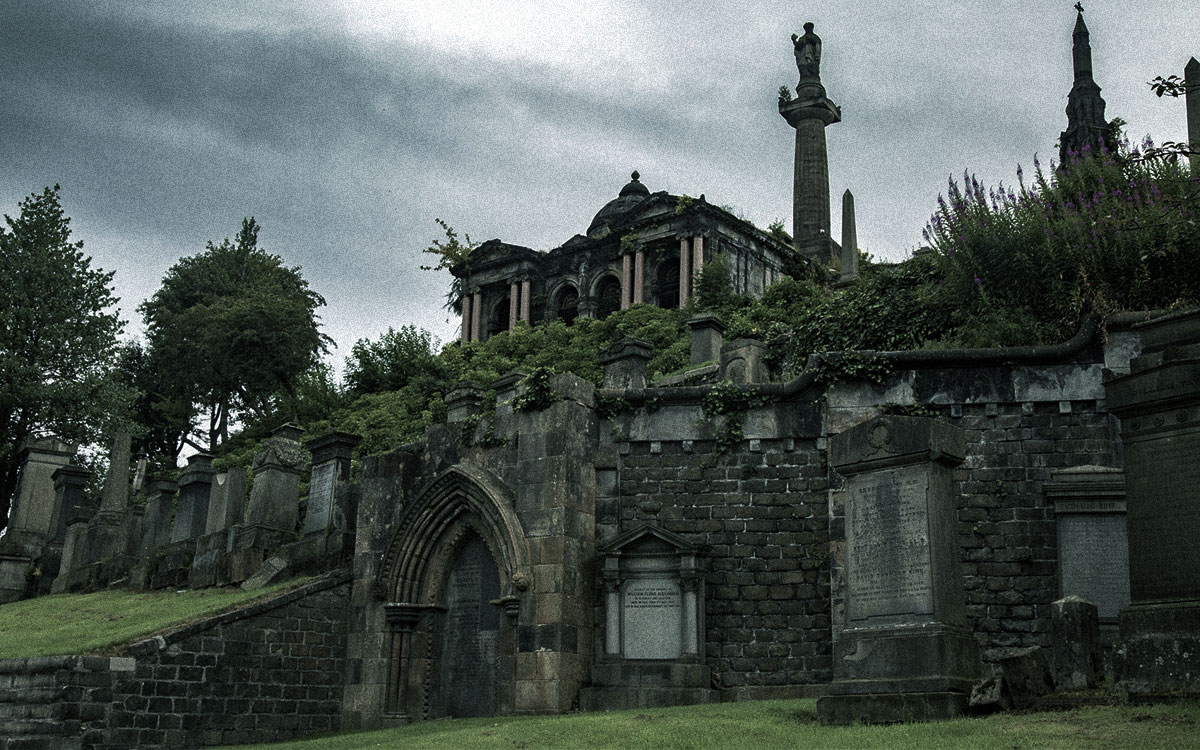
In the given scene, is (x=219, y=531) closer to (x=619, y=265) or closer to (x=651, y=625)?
(x=651, y=625)

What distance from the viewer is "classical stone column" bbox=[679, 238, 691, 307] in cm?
4375

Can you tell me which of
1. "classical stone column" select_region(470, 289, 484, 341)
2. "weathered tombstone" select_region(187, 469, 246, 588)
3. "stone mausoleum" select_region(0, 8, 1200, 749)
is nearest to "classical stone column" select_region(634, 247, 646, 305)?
"classical stone column" select_region(470, 289, 484, 341)

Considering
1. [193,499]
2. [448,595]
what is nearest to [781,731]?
[448,595]

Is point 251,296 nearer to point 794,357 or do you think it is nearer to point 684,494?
point 794,357

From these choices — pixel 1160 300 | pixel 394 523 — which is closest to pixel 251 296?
pixel 394 523

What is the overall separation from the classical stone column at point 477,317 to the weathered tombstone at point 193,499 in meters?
25.5

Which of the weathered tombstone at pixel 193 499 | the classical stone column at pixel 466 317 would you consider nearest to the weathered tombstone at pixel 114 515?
the weathered tombstone at pixel 193 499

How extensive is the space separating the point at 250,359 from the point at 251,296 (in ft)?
10.0

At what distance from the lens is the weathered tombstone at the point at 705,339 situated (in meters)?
26.1

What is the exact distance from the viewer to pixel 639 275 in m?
46.2

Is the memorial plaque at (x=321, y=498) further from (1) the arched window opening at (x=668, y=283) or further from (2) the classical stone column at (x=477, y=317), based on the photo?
(2) the classical stone column at (x=477, y=317)

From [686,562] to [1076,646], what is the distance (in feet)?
19.4

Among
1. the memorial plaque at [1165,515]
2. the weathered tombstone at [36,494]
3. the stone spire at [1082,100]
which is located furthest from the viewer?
the stone spire at [1082,100]

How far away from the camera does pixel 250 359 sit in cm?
4434
